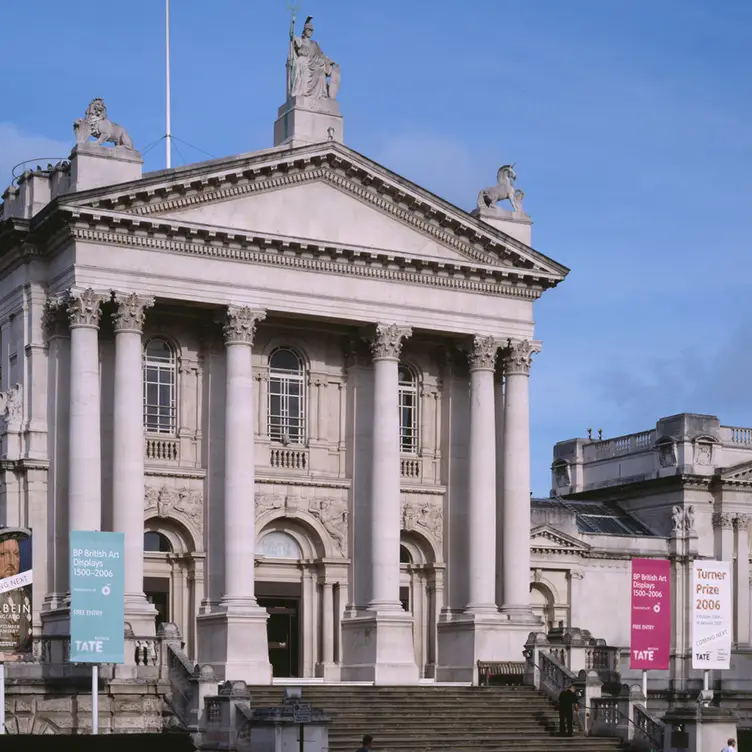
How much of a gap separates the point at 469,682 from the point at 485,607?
2.13 m

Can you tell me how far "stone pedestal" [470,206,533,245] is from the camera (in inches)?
2048

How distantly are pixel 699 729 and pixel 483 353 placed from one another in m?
13.7

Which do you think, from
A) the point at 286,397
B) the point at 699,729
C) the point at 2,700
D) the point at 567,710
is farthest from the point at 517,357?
the point at 2,700

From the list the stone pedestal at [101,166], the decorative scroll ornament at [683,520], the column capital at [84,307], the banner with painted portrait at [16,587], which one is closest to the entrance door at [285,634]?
the column capital at [84,307]

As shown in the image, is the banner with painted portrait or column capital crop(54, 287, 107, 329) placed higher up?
column capital crop(54, 287, 107, 329)

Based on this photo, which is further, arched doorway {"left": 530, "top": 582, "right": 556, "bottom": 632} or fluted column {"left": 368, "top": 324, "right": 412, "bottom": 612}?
arched doorway {"left": 530, "top": 582, "right": 556, "bottom": 632}

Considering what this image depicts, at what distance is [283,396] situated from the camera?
50.0 meters

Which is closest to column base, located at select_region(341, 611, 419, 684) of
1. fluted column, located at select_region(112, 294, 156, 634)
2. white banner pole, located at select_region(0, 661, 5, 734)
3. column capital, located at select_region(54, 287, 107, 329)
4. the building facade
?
fluted column, located at select_region(112, 294, 156, 634)

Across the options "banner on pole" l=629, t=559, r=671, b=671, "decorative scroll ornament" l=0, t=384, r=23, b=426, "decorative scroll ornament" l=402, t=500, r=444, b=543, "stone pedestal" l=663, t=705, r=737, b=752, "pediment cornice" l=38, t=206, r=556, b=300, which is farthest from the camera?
"decorative scroll ornament" l=402, t=500, r=444, b=543

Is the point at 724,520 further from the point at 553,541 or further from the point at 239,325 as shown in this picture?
the point at 239,325

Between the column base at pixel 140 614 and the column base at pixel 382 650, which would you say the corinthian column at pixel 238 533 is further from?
the column base at pixel 382 650

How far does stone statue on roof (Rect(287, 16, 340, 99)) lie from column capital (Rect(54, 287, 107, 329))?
28.5ft

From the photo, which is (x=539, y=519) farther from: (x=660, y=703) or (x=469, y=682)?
(x=469, y=682)

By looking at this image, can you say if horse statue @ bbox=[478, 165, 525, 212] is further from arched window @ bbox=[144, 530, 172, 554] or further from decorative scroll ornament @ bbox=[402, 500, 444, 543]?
arched window @ bbox=[144, 530, 172, 554]
